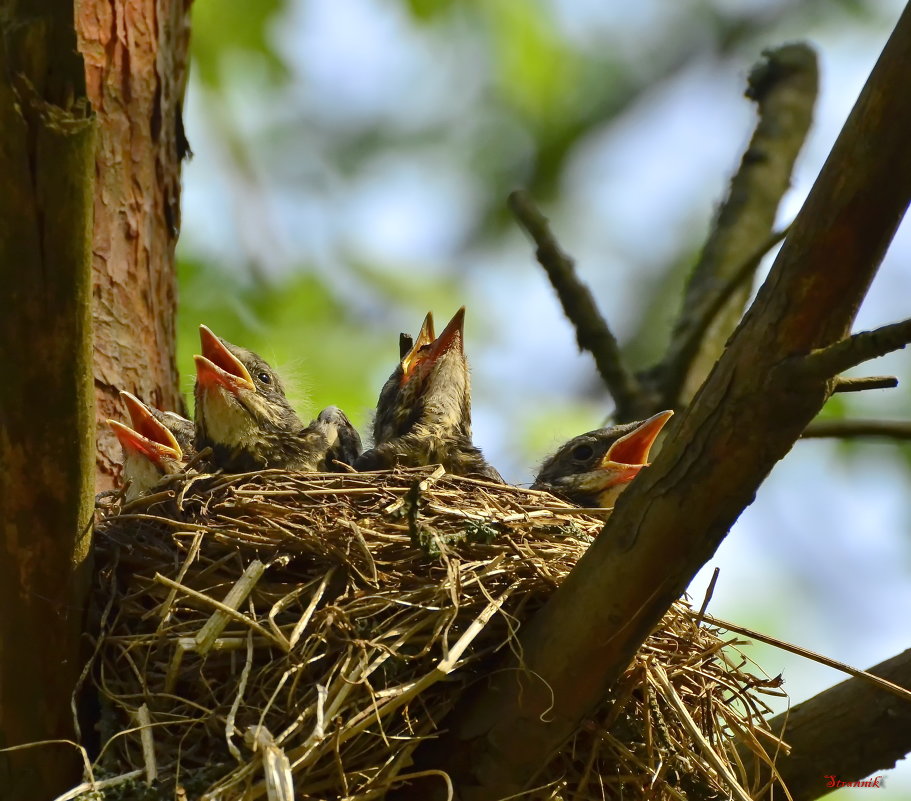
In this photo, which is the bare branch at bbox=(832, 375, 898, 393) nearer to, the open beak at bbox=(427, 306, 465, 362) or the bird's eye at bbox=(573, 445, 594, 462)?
the bird's eye at bbox=(573, 445, 594, 462)

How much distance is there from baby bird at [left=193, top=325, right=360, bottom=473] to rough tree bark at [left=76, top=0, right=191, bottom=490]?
0.62 feet

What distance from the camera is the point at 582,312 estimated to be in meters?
4.45

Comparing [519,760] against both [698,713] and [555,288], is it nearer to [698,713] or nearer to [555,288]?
[698,713]

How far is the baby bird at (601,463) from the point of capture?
149 inches

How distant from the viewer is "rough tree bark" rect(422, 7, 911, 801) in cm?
185

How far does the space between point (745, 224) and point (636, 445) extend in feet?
5.29

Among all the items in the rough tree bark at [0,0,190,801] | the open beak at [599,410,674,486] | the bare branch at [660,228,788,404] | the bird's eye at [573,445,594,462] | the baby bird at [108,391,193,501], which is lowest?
the rough tree bark at [0,0,190,801]

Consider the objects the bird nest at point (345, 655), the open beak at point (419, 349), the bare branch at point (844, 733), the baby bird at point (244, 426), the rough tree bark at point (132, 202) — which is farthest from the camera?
the open beak at point (419, 349)

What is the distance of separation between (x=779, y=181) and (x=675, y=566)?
3628mm

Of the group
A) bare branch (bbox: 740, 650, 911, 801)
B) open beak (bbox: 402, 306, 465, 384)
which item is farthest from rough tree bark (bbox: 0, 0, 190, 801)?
open beak (bbox: 402, 306, 465, 384)

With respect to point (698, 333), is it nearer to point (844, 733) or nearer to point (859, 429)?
point (859, 429)

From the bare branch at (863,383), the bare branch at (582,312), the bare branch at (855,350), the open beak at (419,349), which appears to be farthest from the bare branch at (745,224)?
the bare branch at (855,350)

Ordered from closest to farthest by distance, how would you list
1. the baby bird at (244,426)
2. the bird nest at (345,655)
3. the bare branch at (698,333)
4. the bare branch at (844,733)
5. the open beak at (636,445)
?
the bird nest at (345,655), the bare branch at (844,733), the baby bird at (244,426), the open beak at (636,445), the bare branch at (698,333)

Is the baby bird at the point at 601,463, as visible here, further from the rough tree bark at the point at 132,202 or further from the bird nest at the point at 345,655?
the rough tree bark at the point at 132,202
